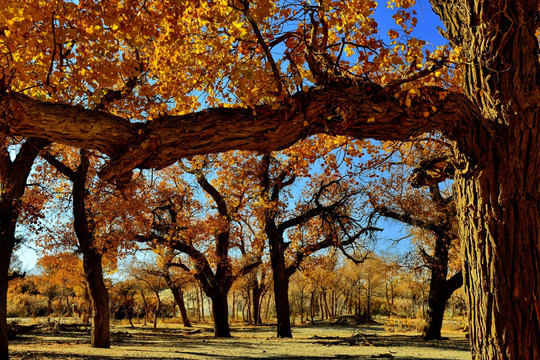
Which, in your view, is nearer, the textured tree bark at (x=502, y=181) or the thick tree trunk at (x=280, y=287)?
the textured tree bark at (x=502, y=181)

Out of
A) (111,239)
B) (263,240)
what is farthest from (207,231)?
(111,239)

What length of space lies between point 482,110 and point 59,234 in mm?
17721

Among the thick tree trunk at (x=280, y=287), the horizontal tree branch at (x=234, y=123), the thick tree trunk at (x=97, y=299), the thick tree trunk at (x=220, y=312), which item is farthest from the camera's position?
the thick tree trunk at (x=220, y=312)

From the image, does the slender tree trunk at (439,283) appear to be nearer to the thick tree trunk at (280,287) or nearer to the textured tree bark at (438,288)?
the textured tree bark at (438,288)

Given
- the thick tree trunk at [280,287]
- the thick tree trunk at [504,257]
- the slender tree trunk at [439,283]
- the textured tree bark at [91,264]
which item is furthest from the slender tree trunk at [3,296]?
the slender tree trunk at [439,283]

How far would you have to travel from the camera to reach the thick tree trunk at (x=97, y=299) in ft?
42.4

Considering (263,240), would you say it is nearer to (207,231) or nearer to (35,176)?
(207,231)

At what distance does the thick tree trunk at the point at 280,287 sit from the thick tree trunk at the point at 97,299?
7.35 metres

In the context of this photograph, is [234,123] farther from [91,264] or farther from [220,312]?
[220,312]

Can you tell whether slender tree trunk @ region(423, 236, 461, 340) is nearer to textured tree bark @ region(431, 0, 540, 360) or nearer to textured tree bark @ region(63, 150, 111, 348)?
textured tree bark @ region(431, 0, 540, 360)

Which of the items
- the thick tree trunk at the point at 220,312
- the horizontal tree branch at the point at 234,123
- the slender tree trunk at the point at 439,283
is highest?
the horizontal tree branch at the point at 234,123

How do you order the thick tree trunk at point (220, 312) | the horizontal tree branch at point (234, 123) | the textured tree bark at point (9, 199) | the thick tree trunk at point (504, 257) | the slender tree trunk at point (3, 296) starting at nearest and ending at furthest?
the horizontal tree branch at point (234, 123) < the thick tree trunk at point (504, 257) < the slender tree trunk at point (3, 296) < the textured tree bark at point (9, 199) < the thick tree trunk at point (220, 312)

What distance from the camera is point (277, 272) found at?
1780 centimetres

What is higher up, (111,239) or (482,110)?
(482,110)
